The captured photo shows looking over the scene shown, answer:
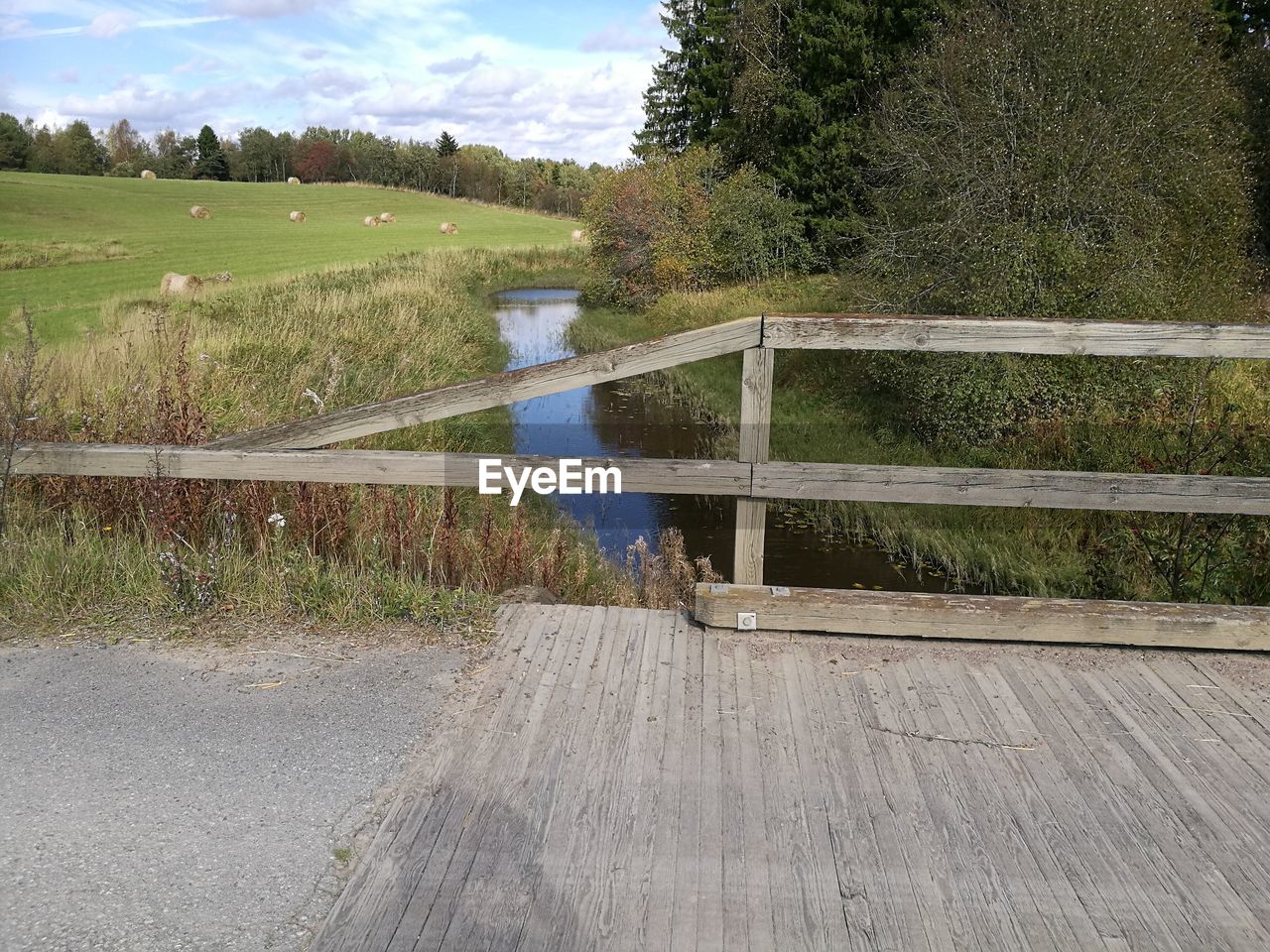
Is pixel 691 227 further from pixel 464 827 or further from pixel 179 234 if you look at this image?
pixel 464 827

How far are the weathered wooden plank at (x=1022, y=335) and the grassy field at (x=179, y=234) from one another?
12729 millimetres

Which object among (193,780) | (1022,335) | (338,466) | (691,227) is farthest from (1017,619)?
(691,227)

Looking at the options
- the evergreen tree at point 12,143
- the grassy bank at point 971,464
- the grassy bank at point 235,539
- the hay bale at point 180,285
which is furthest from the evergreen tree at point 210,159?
the grassy bank at point 235,539

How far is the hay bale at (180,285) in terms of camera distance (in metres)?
21.7

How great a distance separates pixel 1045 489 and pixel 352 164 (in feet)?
341

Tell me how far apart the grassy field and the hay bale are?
441 millimetres

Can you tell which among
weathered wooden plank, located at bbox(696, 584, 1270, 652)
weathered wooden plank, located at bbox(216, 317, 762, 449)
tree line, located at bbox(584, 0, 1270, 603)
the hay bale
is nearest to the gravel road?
weathered wooden plank, located at bbox(216, 317, 762, 449)

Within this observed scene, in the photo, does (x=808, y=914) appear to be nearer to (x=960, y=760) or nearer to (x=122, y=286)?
(x=960, y=760)

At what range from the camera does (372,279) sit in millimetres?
26750

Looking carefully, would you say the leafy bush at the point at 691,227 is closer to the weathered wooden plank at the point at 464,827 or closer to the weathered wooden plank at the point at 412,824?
the weathered wooden plank at the point at 412,824

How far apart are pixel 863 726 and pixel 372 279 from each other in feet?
83.2

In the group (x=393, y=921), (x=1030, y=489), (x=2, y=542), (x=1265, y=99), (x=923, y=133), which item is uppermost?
(x=1265, y=99)

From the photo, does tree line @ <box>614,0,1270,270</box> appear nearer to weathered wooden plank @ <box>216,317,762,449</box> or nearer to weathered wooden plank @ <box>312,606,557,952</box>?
weathered wooden plank @ <box>216,317,762,449</box>

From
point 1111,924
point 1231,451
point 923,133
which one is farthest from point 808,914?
point 923,133
